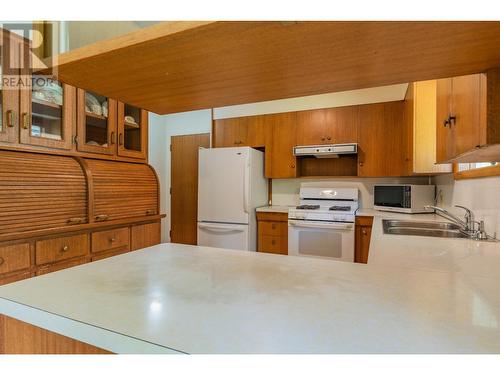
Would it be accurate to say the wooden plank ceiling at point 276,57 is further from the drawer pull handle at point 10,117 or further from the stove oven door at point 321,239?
the stove oven door at point 321,239

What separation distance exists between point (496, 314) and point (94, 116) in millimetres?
2468

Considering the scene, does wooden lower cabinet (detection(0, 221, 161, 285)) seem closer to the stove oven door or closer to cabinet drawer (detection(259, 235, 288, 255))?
cabinet drawer (detection(259, 235, 288, 255))

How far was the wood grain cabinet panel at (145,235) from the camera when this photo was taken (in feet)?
7.59

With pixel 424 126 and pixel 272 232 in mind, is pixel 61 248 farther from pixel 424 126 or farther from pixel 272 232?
pixel 424 126

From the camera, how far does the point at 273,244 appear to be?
3211 millimetres

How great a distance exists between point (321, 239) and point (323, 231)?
9 cm

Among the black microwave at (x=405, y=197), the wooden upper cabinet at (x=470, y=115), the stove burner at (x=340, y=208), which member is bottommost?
the stove burner at (x=340, y=208)

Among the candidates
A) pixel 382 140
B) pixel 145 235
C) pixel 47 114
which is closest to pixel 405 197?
pixel 382 140

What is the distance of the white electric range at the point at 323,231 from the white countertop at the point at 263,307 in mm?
1996

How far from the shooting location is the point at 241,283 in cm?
69

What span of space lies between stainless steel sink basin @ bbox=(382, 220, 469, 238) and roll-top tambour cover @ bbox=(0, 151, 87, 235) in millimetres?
2125

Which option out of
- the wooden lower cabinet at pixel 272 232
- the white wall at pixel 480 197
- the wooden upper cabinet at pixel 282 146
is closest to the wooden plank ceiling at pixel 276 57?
the white wall at pixel 480 197

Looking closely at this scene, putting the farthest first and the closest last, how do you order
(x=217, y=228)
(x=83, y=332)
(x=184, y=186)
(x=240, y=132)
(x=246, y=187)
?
(x=184, y=186) < (x=240, y=132) < (x=217, y=228) < (x=246, y=187) < (x=83, y=332)
